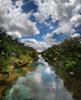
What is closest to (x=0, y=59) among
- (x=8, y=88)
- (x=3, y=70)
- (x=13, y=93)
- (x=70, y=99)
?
(x=3, y=70)

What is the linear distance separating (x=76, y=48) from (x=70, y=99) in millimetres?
52618

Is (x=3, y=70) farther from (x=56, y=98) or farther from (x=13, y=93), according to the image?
(x=56, y=98)

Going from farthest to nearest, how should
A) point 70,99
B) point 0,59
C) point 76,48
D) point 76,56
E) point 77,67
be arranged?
point 76,48 → point 76,56 → point 77,67 → point 0,59 → point 70,99

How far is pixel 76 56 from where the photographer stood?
72.8 m

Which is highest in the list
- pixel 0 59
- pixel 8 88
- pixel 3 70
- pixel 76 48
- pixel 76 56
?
pixel 76 48

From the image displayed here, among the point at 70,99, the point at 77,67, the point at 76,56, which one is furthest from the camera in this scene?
the point at 76,56

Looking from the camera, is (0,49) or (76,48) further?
(76,48)

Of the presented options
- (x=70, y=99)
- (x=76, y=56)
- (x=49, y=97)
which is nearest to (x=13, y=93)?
(x=49, y=97)

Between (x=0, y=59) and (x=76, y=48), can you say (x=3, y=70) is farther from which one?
(x=76, y=48)

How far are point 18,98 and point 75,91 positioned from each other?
8.80m

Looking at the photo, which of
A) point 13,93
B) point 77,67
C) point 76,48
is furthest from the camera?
point 76,48

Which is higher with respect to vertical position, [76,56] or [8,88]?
[76,56]

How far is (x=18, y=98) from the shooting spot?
31234 millimetres

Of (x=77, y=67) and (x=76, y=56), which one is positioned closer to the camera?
(x=77, y=67)
